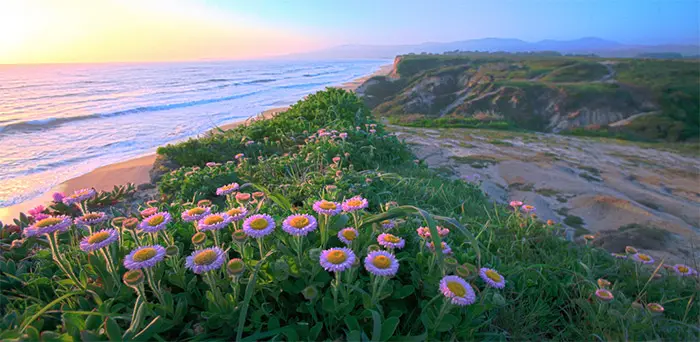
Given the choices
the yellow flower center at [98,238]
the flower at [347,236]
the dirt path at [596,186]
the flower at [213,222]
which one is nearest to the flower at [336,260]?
the flower at [347,236]

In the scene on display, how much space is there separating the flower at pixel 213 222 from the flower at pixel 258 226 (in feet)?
0.37

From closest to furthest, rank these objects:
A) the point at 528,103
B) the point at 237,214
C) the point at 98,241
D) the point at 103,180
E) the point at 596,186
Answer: the point at 98,241, the point at 237,214, the point at 596,186, the point at 103,180, the point at 528,103

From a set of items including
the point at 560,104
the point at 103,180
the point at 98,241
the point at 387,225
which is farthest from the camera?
the point at 560,104

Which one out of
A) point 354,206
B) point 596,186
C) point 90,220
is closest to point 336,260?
point 354,206

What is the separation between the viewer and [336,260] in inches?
53.9

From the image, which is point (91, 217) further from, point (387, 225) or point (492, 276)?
point (492, 276)

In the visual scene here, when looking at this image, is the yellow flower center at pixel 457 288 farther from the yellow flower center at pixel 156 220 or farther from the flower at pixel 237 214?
the yellow flower center at pixel 156 220

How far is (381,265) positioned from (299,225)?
0.40 metres

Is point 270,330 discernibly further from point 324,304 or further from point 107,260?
point 107,260

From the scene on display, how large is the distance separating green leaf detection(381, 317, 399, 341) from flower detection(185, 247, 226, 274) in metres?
0.66

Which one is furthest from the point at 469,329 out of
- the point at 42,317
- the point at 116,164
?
the point at 116,164

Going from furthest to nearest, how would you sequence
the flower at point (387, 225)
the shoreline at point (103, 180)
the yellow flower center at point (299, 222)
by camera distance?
1. the shoreline at point (103, 180)
2. the flower at point (387, 225)
3. the yellow flower center at point (299, 222)

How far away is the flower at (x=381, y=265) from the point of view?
4.37 ft

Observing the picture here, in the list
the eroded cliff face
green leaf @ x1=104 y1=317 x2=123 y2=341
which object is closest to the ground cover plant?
green leaf @ x1=104 y1=317 x2=123 y2=341
